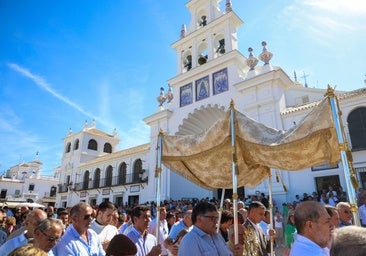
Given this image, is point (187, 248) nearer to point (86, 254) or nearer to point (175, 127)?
point (86, 254)

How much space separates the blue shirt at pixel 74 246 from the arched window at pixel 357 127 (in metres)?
12.8

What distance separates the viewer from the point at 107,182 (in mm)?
27594

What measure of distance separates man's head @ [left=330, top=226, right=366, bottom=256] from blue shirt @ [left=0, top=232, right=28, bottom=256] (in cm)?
320

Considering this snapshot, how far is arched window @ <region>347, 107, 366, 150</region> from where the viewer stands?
12.4 metres

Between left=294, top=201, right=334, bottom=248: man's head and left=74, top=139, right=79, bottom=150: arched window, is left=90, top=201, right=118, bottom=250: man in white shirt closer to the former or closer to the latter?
left=294, top=201, right=334, bottom=248: man's head

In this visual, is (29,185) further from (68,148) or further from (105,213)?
(105,213)

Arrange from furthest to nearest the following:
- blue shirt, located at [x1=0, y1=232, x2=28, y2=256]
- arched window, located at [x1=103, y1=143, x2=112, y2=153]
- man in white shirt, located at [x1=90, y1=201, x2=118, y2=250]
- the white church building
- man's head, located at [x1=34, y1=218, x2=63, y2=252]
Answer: arched window, located at [x1=103, y1=143, x2=112, y2=153] → the white church building → man in white shirt, located at [x1=90, y1=201, x2=118, y2=250] → blue shirt, located at [x1=0, y1=232, x2=28, y2=256] → man's head, located at [x1=34, y1=218, x2=63, y2=252]

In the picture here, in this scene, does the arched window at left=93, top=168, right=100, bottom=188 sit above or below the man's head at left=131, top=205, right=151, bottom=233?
above

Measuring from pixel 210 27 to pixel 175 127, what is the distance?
735cm

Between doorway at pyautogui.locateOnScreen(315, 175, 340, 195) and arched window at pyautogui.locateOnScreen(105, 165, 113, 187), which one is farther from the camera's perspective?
arched window at pyautogui.locateOnScreen(105, 165, 113, 187)

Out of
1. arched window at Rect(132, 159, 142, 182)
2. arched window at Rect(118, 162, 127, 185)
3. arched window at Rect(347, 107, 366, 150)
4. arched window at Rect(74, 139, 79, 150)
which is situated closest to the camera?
arched window at Rect(347, 107, 366, 150)

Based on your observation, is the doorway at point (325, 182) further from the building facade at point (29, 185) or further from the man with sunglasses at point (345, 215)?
the building facade at point (29, 185)

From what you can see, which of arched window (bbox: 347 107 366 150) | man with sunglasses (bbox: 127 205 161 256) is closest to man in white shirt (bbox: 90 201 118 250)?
man with sunglasses (bbox: 127 205 161 256)

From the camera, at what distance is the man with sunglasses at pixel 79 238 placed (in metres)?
2.88
